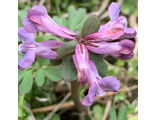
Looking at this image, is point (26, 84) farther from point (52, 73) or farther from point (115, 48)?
point (115, 48)

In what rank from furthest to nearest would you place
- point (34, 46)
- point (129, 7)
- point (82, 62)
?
point (129, 7) < point (34, 46) < point (82, 62)

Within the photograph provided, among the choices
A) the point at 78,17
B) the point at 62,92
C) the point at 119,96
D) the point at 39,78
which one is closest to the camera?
the point at 39,78

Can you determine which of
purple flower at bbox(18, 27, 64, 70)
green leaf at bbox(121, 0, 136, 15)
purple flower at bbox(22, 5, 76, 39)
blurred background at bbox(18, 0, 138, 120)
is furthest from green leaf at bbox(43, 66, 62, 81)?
green leaf at bbox(121, 0, 136, 15)

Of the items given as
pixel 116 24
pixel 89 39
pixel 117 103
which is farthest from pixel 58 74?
pixel 117 103

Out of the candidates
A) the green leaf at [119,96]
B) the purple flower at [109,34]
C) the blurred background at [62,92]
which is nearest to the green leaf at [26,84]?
the blurred background at [62,92]

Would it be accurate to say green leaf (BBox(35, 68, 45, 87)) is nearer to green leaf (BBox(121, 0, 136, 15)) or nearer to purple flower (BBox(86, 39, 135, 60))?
purple flower (BBox(86, 39, 135, 60))

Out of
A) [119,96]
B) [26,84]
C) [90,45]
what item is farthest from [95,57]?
[119,96]
